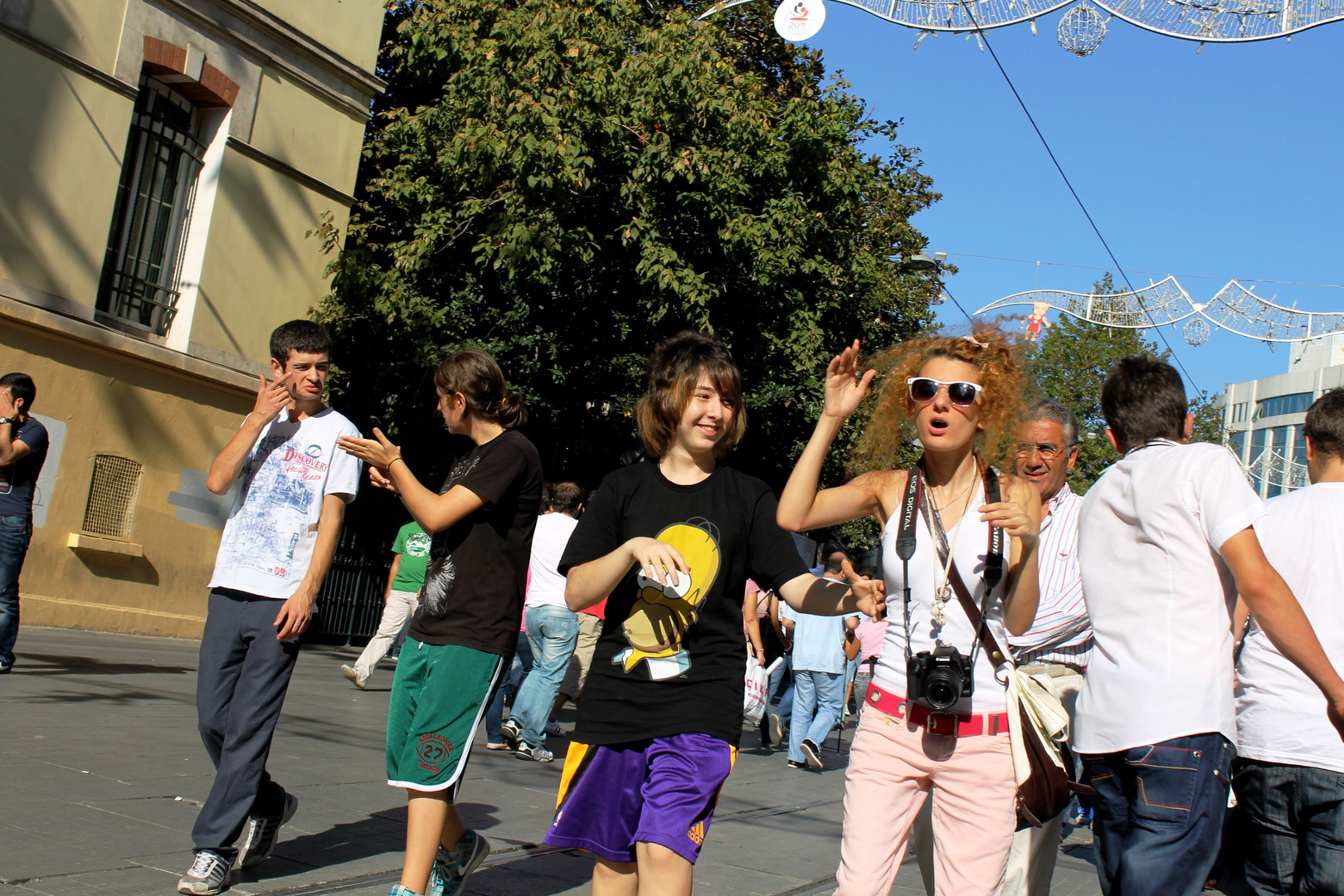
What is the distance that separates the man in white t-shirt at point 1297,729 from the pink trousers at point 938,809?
95 centimetres

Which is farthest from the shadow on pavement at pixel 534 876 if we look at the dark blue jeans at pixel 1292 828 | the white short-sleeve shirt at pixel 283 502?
the dark blue jeans at pixel 1292 828

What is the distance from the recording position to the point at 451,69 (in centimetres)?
1420

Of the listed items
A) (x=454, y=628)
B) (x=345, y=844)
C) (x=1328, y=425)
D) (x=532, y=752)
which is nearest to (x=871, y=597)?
(x=454, y=628)

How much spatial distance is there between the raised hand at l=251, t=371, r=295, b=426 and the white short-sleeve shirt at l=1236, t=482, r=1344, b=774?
325cm

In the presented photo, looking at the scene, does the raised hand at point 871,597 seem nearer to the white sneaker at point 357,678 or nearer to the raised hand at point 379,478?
the raised hand at point 379,478

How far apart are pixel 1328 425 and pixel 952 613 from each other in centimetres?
164

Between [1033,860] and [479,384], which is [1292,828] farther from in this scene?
[479,384]

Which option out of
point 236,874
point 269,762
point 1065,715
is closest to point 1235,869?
point 1065,715

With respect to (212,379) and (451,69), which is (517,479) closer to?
(212,379)

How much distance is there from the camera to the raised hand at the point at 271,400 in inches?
168

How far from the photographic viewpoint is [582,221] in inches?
560

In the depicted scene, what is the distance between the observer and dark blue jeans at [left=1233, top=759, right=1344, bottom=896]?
3361 mm

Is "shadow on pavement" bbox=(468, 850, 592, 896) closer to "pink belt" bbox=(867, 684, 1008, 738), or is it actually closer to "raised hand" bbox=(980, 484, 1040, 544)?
"pink belt" bbox=(867, 684, 1008, 738)

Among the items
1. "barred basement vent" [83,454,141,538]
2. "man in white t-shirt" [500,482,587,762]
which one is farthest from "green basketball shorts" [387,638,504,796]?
"barred basement vent" [83,454,141,538]
